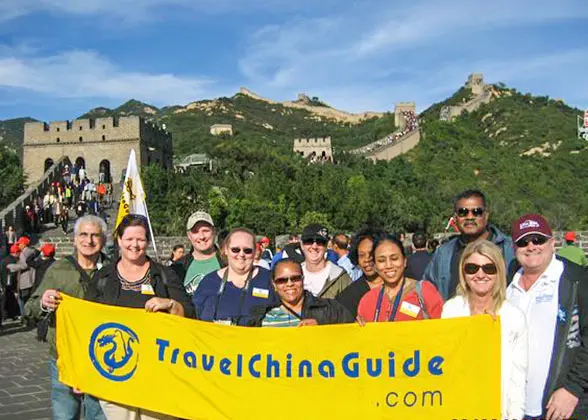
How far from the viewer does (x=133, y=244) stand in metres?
4.72

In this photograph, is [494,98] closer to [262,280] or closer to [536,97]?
[536,97]

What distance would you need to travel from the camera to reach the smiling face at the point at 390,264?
472 cm

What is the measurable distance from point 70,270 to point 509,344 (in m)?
3.19

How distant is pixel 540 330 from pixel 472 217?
1445 millimetres

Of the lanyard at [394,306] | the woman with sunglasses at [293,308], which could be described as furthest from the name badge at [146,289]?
the lanyard at [394,306]

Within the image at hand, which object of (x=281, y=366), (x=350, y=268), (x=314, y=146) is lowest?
(x=281, y=366)

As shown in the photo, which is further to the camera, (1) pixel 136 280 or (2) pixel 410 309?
(1) pixel 136 280

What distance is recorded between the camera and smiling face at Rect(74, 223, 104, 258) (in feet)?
16.3

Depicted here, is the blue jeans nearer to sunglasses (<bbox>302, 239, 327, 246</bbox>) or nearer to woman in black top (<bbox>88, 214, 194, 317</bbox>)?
woman in black top (<bbox>88, 214, 194, 317</bbox>)

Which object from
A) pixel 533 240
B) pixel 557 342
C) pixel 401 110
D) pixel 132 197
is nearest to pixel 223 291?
pixel 533 240

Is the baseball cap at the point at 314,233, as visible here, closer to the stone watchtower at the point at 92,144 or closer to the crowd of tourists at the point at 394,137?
the stone watchtower at the point at 92,144

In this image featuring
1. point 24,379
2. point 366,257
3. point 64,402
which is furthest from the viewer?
point 24,379

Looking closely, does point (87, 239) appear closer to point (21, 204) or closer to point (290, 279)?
point (290, 279)

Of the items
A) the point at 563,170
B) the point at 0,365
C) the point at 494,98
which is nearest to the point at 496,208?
the point at 563,170
